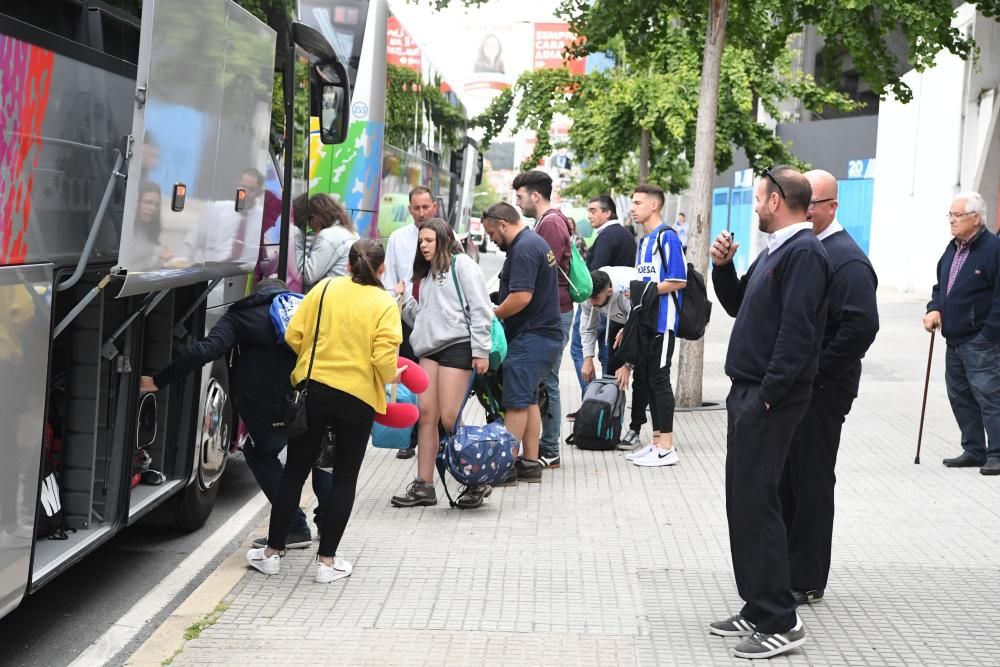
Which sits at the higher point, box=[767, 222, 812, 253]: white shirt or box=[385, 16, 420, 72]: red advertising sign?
box=[385, 16, 420, 72]: red advertising sign

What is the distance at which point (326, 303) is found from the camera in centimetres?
597

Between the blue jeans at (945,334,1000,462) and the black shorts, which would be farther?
the blue jeans at (945,334,1000,462)

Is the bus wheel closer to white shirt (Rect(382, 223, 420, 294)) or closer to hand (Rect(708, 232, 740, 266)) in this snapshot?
white shirt (Rect(382, 223, 420, 294))

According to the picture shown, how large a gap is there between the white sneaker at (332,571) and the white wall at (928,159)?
2129 centimetres

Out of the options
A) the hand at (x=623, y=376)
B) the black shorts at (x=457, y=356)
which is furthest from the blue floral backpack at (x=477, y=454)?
the hand at (x=623, y=376)

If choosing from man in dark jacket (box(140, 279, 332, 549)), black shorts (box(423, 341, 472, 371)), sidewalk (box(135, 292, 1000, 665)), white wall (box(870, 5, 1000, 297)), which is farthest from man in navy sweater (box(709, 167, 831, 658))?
white wall (box(870, 5, 1000, 297))

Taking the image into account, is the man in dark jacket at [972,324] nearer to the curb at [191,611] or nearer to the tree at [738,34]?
the tree at [738,34]

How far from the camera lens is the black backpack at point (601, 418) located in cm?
1008

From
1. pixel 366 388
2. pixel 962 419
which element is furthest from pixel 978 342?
pixel 366 388

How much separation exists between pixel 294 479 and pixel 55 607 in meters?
1.18

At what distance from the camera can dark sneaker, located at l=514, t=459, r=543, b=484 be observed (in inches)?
349

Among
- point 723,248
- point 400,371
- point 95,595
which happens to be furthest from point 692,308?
point 95,595

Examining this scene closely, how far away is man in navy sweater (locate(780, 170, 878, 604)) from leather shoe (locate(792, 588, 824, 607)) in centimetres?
1

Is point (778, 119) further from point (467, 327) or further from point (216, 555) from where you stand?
point (216, 555)
